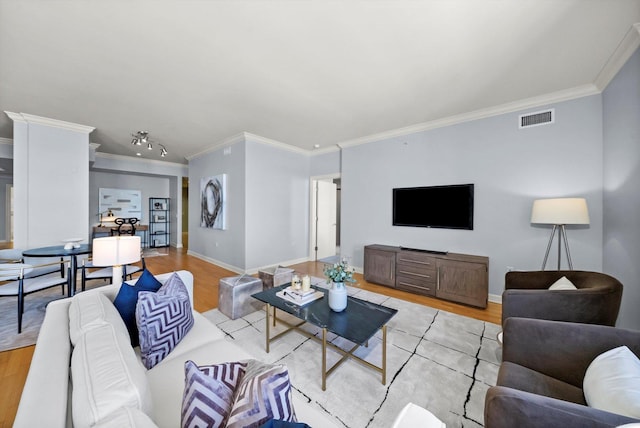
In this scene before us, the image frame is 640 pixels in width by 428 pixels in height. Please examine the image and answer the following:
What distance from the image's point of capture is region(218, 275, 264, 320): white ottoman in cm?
265

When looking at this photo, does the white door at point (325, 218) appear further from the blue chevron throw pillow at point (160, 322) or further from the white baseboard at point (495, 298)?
the blue chevron throw pillow at point (160, 322)

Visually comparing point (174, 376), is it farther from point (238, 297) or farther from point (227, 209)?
point (227, 209)

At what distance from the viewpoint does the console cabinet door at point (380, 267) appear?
3.73 m

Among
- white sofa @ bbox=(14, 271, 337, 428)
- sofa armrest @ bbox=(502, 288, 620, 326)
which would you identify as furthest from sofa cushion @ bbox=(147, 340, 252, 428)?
sofa armrest @ bbox=(502, 288, 620, 326)

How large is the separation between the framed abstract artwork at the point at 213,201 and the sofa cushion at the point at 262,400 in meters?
4.59

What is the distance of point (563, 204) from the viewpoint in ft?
7.95

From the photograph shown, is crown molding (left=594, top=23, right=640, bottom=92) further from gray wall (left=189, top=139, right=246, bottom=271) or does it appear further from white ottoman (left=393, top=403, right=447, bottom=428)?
gray wall (left=189, top=139, right=246, bottom=271)

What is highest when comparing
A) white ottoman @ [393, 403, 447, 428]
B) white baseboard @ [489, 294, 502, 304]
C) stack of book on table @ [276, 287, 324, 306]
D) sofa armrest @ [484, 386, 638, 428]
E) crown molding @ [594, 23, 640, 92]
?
crown molding @ [594, 23, 640, 92]

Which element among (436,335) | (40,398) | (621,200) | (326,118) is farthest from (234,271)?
(621,200)

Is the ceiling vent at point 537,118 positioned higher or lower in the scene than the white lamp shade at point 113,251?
higher

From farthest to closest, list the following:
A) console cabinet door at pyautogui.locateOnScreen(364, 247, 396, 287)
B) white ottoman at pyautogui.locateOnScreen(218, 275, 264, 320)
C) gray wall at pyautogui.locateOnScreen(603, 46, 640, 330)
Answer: console cabinet door at pyautogui.locateOnScreen(364, 247, 396, 287) → white ottoman at pyautogui.locateOnScreen(218, 275, 264, 320) → gray wall at pyautogui.locateOnScreen(603, 46, 640, 330)

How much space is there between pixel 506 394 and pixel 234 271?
447 centimetres

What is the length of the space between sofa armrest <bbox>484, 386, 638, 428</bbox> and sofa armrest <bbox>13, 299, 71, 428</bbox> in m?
1.41

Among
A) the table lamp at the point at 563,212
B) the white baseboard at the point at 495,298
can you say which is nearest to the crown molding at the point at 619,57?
the table lamp at the point at 563,212
